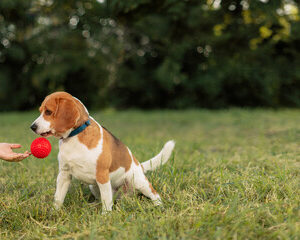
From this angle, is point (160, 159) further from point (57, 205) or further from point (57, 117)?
point (57, 117)

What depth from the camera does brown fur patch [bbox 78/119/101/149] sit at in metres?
2.59

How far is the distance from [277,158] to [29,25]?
13.7 metres

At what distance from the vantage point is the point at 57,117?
2.51m

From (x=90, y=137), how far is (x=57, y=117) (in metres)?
0.31

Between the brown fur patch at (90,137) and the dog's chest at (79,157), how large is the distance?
1.2 inches

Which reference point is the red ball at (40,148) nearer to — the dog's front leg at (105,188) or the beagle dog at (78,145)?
the beagle dog at (78,145)

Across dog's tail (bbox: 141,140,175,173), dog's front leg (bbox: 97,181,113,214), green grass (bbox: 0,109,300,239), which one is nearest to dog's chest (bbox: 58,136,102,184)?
dog's front leg (bbox: 97,181,113,214)

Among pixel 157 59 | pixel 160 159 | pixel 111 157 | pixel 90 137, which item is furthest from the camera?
pixel 157 59

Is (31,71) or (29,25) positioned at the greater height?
(29,25)

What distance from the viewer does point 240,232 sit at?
2.04m

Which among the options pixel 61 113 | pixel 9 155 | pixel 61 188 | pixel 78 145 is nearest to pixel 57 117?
pixel 61 113

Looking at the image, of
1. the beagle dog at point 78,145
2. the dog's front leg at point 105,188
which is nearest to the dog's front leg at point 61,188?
the beagle dog at point 78,145

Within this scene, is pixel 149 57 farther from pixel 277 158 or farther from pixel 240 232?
pixel 240 232

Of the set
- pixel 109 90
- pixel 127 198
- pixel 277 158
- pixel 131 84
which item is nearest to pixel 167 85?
pixel 131 84
